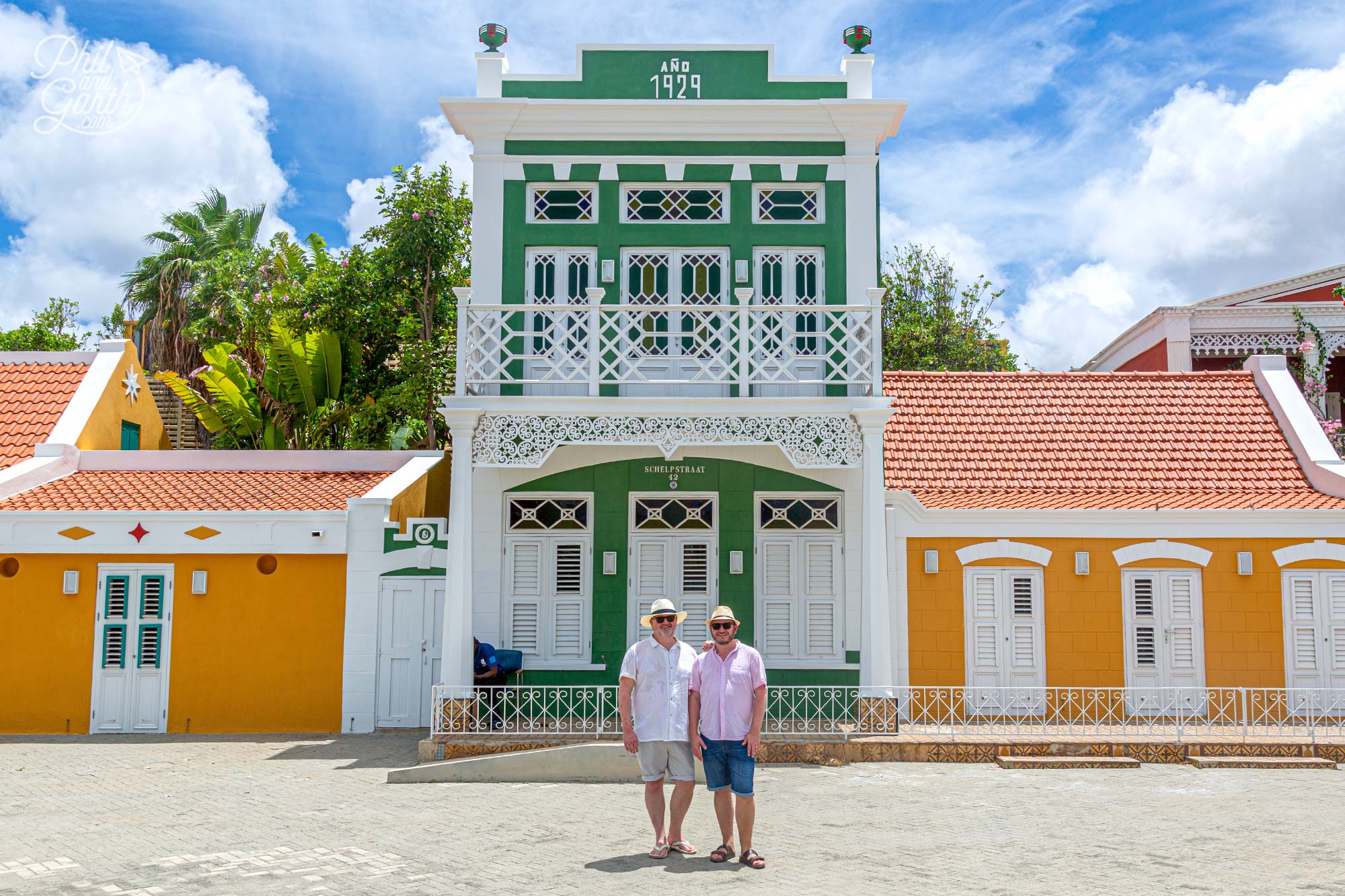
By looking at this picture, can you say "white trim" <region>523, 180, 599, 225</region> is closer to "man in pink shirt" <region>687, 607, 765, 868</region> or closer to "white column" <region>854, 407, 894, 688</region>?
"white column" <region>854, 407, 894, 688</region>

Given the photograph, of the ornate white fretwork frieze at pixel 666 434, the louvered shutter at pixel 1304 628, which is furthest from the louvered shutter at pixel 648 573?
the louvered shutter at pixel 1304 628

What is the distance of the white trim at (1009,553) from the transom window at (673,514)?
9.87 ft

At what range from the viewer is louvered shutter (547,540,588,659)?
1264cm

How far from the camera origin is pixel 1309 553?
1262cm

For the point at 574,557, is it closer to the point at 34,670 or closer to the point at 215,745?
the point at 215,745

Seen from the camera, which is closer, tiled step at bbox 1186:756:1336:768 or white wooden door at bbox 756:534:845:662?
tiled step at bbox 1186:756:1336:768

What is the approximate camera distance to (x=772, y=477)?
1291 cm

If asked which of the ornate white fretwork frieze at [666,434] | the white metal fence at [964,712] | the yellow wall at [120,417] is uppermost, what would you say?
the yellow wall at [120,417]

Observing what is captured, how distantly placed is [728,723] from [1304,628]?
29.5ft

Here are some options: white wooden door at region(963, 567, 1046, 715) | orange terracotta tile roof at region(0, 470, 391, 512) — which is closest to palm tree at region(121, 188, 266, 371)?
orange terracotta tile roof at region(0, 470, 391, 512)

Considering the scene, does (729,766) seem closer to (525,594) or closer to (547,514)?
(525,594)

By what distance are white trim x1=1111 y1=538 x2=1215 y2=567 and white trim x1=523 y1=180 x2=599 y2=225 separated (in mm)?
7250

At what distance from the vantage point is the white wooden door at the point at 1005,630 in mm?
12648

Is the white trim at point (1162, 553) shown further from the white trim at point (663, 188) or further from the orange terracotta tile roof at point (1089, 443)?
the white trim at point (663, 188)
